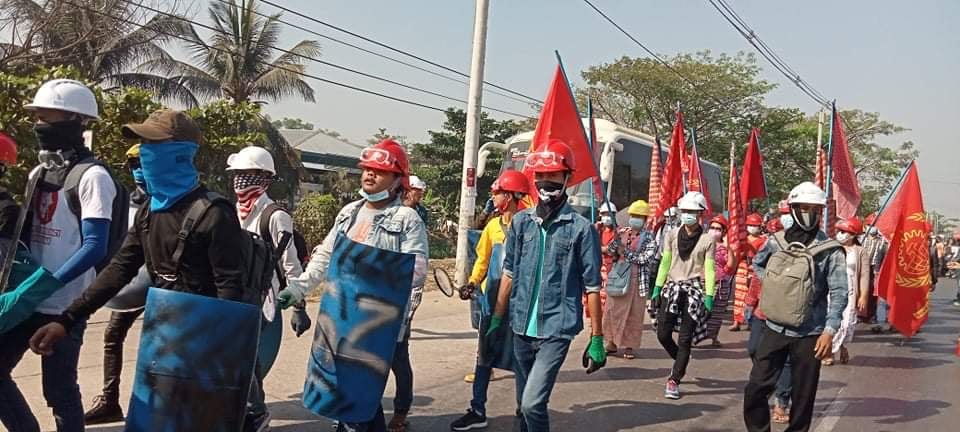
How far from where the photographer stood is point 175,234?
2.92m

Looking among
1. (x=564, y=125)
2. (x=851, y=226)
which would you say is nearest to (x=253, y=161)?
(x=564, y=125)

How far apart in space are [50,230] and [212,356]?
1.14 meters

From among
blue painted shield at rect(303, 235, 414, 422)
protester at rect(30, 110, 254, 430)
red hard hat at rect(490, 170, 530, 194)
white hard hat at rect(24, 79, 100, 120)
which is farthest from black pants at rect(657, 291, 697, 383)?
white hard hat at rect(24, 79, 100, 120)

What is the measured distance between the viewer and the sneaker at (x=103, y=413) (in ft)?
15.4

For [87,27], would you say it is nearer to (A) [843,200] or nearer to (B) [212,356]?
(A) [843,200]

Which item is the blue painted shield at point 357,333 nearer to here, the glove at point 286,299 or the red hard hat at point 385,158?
the glove at point 286,299

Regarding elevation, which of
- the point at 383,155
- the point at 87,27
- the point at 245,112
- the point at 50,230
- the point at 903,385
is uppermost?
the point at 87,27

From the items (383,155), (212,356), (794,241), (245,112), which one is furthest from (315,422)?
(245,112)

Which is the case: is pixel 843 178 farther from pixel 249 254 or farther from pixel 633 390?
pixel 249 254

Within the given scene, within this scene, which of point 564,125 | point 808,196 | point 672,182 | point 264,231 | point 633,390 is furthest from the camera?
point 672,182

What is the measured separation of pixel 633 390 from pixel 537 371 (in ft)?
10.2

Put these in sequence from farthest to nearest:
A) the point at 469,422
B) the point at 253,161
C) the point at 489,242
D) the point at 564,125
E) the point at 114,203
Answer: the point at 564,125 → the point at 489,242 → the point at 469,422 → the point at 253,161 → the point at 114,203

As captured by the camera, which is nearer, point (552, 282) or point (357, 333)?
point (357, 333)

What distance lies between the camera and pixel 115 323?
4785 millimetres
